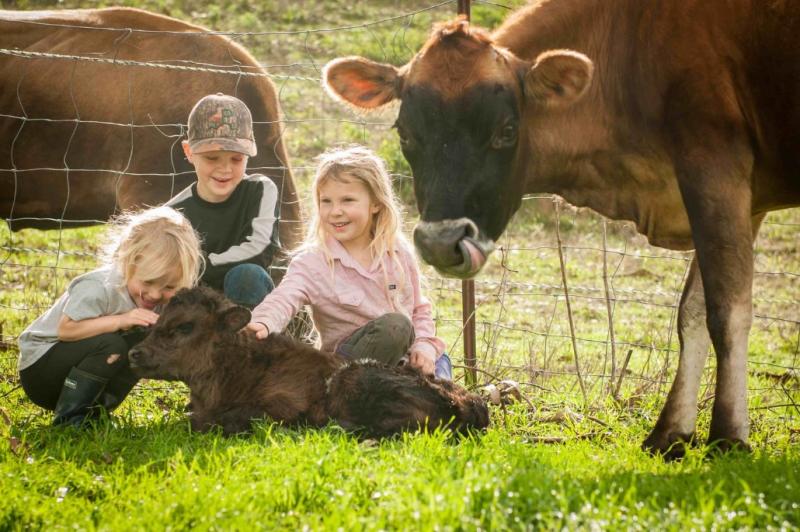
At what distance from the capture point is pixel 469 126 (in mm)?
4859

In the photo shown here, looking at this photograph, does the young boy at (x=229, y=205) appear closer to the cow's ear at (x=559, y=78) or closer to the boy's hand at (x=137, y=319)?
the boy's hand at (x=137, y=319)

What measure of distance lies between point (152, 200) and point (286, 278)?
2.33 m

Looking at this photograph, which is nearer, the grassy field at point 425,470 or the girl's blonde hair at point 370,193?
the grassy field at point 425,470

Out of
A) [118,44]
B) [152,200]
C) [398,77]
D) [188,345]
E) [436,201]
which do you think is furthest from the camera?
[118,44]

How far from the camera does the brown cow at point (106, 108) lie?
6.98 meters

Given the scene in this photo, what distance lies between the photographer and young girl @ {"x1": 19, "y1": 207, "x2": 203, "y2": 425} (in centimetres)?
471

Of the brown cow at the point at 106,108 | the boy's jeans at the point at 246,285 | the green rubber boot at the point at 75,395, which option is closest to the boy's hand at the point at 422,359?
the boy's jeans at the point at 246,285

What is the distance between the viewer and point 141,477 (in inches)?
151

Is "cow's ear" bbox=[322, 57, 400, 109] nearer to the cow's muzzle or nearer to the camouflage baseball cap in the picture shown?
the camouflage baseball cap

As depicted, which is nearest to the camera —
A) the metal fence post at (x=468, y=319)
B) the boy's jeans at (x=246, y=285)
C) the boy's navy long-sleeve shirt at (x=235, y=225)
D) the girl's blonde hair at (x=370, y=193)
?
the girl's blonde hair at (x=370, y=193)

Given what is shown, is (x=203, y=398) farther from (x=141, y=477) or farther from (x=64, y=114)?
(x=64, y=114)

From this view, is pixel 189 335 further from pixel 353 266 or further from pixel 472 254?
pixel 472 254

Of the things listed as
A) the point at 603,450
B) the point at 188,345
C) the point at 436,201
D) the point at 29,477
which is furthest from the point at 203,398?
the point at 603,450

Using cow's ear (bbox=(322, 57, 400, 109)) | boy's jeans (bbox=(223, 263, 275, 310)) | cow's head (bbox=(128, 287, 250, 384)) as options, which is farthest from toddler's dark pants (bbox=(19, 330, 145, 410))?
cow's ear (bbox=(322, 57, 400, 109))
